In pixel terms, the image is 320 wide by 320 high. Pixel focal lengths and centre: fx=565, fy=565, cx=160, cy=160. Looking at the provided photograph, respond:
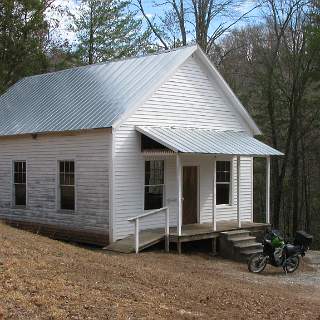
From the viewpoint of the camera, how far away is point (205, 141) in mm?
17719

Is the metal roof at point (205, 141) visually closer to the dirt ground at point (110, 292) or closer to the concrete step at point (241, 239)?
the concrete step at point (241, 239)

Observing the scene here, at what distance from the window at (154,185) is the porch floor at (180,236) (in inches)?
33.9

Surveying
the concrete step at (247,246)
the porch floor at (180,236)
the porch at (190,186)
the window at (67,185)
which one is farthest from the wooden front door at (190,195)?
the window at (67,185)

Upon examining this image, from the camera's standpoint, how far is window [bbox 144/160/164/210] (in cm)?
1773

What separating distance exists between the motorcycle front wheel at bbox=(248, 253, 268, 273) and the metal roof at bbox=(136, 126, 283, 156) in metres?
3.32

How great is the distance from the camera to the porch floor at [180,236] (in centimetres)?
1592

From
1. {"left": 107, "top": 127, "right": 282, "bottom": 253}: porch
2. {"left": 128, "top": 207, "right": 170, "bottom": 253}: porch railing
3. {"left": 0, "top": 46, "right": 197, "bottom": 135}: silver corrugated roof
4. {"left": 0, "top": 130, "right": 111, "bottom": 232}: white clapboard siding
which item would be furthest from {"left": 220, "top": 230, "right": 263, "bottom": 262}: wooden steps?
{"left": 0, "top": 46, "right": 197, "bottom": 135}: silver corrugated roof

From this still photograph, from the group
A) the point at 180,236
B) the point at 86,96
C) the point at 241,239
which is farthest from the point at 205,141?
the point at 86,96

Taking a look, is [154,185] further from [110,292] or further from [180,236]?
[110,292]

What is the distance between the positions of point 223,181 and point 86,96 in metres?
5.72

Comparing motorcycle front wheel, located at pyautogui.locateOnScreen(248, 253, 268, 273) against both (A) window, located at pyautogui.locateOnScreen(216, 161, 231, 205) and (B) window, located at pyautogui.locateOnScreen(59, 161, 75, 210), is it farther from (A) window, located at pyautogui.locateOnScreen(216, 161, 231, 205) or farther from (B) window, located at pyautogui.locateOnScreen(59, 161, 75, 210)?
(B) window, located at pyautogui.locateOnScreen(59, 161, 75, 210)

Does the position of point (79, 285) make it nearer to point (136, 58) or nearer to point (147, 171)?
point (147, 171)

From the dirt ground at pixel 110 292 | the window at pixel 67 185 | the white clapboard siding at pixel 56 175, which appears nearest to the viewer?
the dirt ground at pixel 110 292

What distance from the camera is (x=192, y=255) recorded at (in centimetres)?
1708
